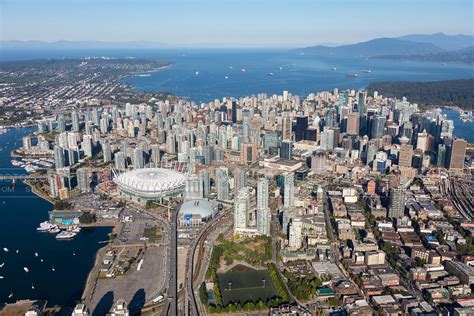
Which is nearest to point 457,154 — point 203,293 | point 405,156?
point 405,156

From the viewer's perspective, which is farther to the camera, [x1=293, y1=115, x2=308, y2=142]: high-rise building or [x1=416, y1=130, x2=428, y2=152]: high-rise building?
[x1=293, y1=115, x2=308, y2=142]: high-rise building

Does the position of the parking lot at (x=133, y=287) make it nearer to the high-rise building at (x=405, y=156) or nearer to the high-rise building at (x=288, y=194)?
the high-rise building at (x=288, y=194)

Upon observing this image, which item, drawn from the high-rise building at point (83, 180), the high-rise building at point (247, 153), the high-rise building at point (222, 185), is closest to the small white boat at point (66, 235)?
the high-rise building at point (83, 180)

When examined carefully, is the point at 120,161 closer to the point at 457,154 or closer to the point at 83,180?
the point at 83,180

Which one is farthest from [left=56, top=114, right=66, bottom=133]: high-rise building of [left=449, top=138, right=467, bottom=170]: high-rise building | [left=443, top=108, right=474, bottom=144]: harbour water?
[left=443, top=108, right=474, bottom=144]: harbour water

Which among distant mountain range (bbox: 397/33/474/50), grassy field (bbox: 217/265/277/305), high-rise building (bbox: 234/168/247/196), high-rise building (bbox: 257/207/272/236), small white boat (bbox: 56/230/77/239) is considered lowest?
grassy field (bbox: 217/265/277/305)

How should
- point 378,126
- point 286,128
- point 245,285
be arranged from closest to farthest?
point 245,285, point 378,126, point 286,128

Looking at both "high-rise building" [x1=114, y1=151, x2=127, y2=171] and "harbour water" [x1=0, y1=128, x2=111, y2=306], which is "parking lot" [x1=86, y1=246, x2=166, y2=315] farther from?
"high-rise building" [x1=114, y1=151, x2=127, y2=171]
